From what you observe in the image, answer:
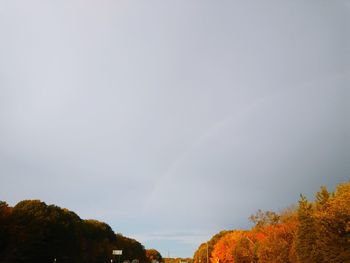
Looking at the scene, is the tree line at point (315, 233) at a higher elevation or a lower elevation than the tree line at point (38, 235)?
lower

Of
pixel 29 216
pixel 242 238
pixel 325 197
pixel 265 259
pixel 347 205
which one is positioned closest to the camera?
pixel 347 205

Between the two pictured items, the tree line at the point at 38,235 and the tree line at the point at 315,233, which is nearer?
the tree line at the point at 315,233

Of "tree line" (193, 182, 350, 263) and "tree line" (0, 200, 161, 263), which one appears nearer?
"tree line" (193, 182, 350, 263)

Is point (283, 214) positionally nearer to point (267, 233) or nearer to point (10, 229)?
point (267, 233)

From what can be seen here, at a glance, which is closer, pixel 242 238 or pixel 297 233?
pixel 297 233

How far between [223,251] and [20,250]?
8026 centimetres

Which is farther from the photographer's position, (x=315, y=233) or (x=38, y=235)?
(x=38, y=235)

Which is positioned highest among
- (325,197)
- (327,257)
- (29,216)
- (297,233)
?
(29,216)

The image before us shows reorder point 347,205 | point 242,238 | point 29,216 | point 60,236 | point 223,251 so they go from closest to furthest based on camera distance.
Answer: point 347,205 → point 29,216 → point 60,236 → point 242,238 → point 223,251

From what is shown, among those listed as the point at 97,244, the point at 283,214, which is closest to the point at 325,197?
the point at 283,214

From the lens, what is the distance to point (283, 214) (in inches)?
3789

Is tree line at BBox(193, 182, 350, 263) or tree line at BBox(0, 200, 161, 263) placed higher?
tree line at BBox(0, 200, 161, 263)

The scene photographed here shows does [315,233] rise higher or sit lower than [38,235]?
lower

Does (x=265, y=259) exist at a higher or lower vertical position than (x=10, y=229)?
lower
